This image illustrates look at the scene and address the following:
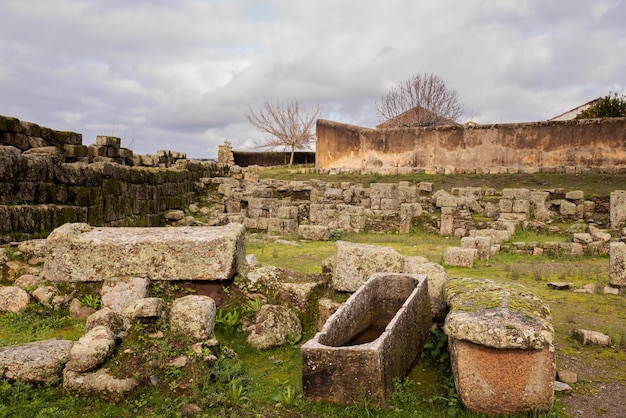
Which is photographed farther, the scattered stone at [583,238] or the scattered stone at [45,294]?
the scattered stone at [583,238]

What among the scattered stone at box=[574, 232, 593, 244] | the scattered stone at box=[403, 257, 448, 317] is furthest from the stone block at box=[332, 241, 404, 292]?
the scattered stone at box=[574, 232, 593, 244]

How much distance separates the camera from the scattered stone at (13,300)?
566 centimetres

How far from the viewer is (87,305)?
19.0 feet

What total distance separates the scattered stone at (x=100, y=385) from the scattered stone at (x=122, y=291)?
59.6 inches

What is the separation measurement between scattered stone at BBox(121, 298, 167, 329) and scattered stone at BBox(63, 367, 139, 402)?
0.67 m

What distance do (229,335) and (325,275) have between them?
5.54 ft

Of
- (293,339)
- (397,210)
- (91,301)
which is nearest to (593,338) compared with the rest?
(293,339)

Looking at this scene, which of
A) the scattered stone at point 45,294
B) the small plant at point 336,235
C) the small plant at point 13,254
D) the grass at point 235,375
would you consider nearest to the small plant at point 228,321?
the grass at point 235,375

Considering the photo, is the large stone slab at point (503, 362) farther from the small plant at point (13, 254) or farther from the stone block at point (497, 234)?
the stone block at point (497, 234)

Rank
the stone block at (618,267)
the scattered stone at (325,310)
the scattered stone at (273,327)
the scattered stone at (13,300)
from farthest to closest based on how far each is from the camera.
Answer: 1. the stone block at (618,267)
2. the scattered stone at (325,310)
3. the scattered stone at (13,300)
4. the scattered stone at (273,327)

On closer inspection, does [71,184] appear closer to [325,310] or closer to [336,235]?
[325,310]

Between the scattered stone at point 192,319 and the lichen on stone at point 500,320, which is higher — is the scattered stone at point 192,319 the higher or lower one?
the lower one

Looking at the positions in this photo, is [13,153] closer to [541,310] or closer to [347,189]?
[541,310]

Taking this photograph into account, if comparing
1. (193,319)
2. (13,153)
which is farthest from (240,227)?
(13,153)
